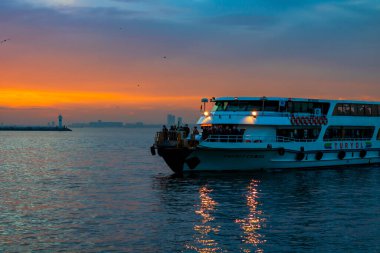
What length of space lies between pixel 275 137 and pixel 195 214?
64.9 ft

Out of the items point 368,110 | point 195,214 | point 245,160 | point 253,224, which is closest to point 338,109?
point 368,110

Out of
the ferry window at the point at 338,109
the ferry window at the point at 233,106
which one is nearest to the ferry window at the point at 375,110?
the ferry window at the point at 338,109

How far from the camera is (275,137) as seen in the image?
4416 centimetres

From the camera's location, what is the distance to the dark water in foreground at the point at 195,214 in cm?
2055

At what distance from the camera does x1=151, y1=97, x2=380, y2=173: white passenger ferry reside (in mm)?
40688

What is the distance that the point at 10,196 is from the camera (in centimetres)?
3256

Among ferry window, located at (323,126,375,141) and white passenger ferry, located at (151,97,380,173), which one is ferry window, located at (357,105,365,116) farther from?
ferry window, located at (323,126,375,141)

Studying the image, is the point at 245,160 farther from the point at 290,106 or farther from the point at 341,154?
the point at 341,154

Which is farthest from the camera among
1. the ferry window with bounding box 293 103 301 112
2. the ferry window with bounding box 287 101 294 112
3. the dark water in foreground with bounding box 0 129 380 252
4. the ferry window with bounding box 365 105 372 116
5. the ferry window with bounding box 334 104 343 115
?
the ferry window with bounding box 365 105 372 116

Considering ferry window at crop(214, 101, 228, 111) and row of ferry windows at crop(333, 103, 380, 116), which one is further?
row of ferry windows at crop(333, 103, 380, 116)

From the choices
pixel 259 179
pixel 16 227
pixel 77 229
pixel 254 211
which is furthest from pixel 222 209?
pixel 259 179

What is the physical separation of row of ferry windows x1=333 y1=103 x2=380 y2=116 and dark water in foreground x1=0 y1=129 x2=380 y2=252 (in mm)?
9481

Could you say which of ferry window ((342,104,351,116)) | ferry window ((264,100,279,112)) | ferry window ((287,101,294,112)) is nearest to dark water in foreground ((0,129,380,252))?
ferry window ((264,100,279,112))

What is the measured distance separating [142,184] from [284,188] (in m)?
9.90
